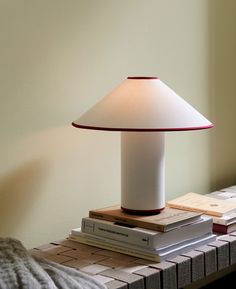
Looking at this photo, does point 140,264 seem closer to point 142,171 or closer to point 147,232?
point 147,232

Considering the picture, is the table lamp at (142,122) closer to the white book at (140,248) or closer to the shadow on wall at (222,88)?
the white book at (140,248)

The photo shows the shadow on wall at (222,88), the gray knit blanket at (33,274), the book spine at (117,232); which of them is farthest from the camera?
the shadow on wall at (222,88)

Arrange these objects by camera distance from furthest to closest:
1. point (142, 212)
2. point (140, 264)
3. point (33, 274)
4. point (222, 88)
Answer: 1. point (222, 88)
2. point (142, 212)
3. point (140, 264)
4. point (33, 274)

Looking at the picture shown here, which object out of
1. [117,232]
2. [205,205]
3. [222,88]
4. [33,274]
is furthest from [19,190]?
[222,88]

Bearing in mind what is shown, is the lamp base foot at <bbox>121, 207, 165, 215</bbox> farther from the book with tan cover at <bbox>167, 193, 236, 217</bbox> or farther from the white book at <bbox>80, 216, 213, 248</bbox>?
the book with tan cover at <bbox>167, 193, 236, 217</bbox>

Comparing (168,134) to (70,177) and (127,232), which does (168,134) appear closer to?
(70,177)

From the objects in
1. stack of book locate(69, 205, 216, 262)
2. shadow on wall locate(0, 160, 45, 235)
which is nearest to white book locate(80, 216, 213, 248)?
stack of book locate(69, 205, 216, 262)

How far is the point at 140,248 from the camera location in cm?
131

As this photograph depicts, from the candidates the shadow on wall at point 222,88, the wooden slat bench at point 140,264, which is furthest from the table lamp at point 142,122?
the shadow on wall at point 222,88

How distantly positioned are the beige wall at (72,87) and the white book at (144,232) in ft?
0.47

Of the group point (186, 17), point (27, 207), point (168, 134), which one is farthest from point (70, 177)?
point (186, 17)

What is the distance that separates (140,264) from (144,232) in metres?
0.07

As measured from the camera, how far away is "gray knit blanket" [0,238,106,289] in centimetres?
103

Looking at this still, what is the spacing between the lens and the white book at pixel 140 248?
129 cm
